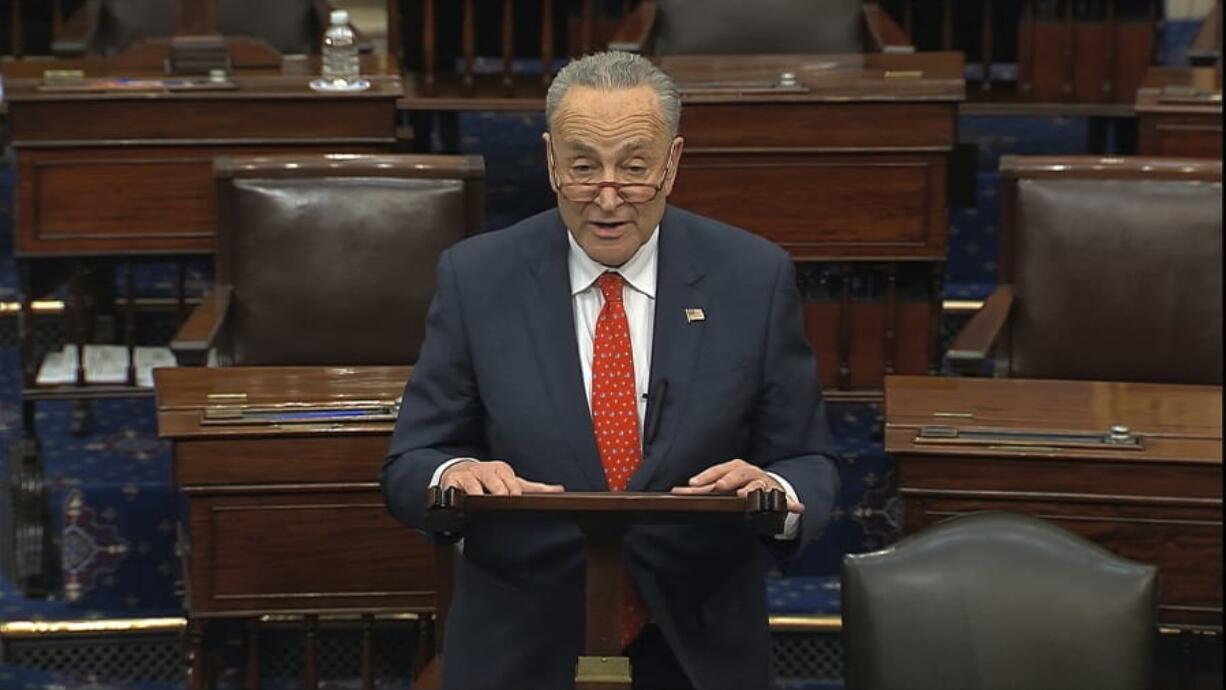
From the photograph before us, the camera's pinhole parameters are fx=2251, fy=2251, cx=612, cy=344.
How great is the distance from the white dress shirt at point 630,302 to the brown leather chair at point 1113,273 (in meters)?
1.16

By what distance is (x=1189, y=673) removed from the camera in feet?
9.30

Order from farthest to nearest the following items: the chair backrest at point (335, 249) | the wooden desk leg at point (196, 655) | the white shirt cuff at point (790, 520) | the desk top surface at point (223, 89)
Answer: the desk top surface at point (223, 89) < the chair backrest at point (335, 249) < the wooden desk leg at point (196, 655) < the white shirt cuff at point (790, 520)

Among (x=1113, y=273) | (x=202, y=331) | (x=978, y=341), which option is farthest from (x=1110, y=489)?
(x=202, y=331)

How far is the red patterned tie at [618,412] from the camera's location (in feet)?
6.31

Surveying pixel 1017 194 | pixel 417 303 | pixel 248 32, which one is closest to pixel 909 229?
pixel 1017 194

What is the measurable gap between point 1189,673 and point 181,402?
1296 mm

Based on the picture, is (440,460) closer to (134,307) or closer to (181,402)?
(181,402)

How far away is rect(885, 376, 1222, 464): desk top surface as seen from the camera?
2.57 meters

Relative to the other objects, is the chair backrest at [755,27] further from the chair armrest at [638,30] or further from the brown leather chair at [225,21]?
the brown leather chair at [225,21]

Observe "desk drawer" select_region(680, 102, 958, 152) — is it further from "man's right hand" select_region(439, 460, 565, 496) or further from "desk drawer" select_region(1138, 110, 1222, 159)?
"man's right hand" select_region(439, 460, 565, 496)

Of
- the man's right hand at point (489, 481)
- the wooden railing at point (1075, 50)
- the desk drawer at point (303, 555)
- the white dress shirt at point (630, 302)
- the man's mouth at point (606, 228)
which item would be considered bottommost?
the desk drawer at point (303, 555)

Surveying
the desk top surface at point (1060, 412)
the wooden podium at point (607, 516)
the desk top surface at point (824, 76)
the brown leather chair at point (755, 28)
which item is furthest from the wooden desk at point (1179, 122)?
the wooden podium at point (607, 516)

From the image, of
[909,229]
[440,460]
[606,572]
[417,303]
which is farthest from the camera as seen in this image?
[909,229]

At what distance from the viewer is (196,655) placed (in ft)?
8.91
